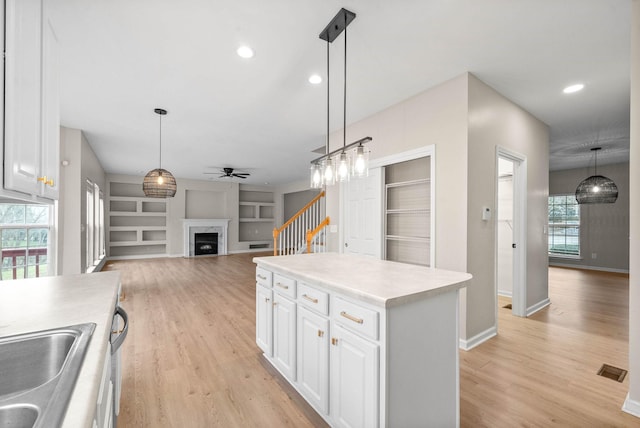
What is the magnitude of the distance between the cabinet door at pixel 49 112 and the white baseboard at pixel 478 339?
3.43 metres

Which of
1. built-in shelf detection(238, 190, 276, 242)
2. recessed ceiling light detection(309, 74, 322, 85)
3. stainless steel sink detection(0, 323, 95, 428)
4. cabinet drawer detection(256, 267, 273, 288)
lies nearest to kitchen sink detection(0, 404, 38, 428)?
stainless steel sink detection(0, 323, 95, 428)

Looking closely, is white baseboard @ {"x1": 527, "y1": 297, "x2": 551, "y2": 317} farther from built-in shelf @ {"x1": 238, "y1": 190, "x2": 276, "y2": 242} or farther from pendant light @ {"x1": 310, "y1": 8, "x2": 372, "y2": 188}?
built-in shelf @ {"x1": 238, "y1": 190, "x2": 276, "y2": 242}

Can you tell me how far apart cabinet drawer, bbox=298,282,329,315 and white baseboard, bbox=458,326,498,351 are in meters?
1.85

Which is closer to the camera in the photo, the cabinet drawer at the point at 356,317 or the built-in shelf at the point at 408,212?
the cabinet drawer at the point at 356,317

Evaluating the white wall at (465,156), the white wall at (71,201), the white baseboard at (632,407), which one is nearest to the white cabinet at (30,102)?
the white wall at (465,156)

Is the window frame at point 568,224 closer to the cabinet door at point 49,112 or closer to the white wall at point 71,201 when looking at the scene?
the cabinet door at point 49,112

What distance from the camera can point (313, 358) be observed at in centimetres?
183

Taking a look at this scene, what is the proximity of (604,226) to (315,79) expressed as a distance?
8455 millimetres

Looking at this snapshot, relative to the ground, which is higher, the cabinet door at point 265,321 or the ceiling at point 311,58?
the ceiling at point 311,58

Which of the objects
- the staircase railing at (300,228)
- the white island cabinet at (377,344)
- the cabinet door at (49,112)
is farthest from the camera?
the staircase railing at (300,228)

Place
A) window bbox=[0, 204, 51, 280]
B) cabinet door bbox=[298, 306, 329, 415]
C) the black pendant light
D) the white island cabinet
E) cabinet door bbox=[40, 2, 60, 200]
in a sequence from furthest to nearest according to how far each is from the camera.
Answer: the black pendant light, window bbox=[0, 204, 51, 280], cabinet door bbox=[298, 306, 329, 415], cabinet door bbox=[40, 2, 60, 200], the white island cabinet

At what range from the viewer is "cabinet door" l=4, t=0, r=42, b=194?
1110 mm

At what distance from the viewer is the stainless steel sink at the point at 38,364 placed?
0.72m

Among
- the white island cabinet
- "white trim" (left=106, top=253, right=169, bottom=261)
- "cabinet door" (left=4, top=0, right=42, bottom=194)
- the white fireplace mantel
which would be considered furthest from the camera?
the white fireplace mantel
